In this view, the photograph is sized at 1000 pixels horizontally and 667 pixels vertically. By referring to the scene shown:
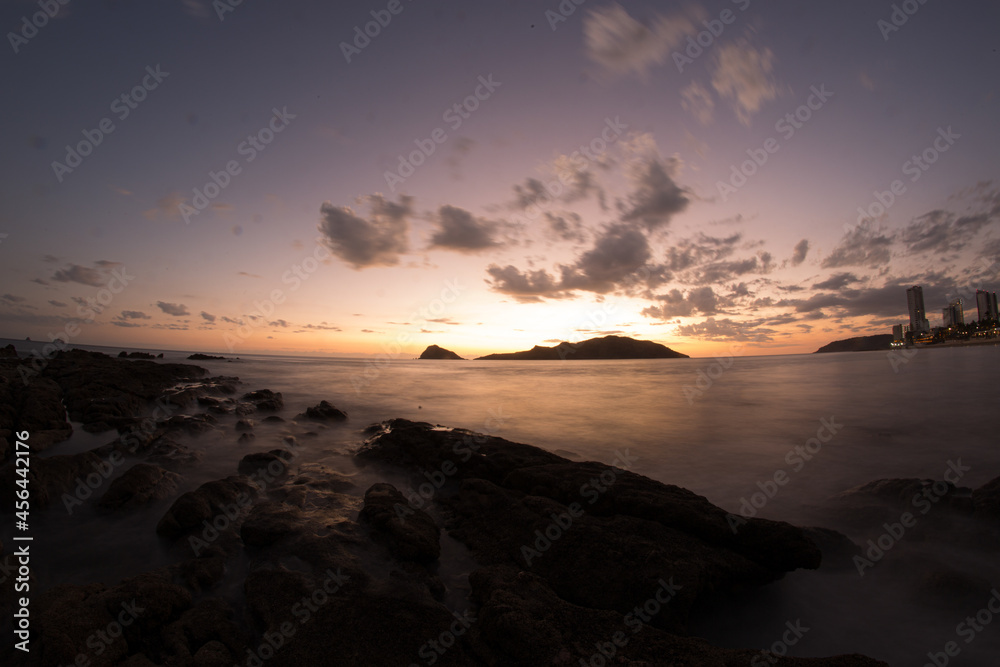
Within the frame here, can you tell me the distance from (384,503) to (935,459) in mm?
12263

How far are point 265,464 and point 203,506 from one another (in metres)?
2.64

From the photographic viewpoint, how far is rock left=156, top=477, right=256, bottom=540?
16.1 ft

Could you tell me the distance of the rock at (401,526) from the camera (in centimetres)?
453

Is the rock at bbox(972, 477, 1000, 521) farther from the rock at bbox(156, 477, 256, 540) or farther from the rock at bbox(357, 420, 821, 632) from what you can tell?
the rock at bbox(156, 477, 256, 540)

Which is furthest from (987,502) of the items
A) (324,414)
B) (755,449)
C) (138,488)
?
(324,414)

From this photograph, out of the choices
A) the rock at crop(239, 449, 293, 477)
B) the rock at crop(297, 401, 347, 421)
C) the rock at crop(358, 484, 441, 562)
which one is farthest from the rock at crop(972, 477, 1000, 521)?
the rock at crop(297, 401, 347, 421)

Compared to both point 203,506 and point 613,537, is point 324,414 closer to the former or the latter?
point 203,506

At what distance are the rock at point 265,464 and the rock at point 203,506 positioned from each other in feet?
4.20

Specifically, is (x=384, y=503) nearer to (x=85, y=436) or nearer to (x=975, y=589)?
(x=975, y=589)

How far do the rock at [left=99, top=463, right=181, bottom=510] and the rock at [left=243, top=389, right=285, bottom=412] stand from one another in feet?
27.3

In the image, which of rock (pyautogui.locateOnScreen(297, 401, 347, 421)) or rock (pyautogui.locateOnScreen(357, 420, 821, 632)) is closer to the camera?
rock (pyautogui.locateOnScreen(357, 420, 821, 632))

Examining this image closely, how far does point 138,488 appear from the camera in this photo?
19.1 feet

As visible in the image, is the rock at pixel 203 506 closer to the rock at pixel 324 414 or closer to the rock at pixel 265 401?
the rock at pixel 324 414

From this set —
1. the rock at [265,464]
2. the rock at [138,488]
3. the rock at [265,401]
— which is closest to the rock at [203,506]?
the rock at [138,488]
